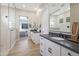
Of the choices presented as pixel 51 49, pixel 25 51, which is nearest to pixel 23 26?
pixel 25 51

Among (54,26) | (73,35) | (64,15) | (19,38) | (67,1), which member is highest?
(67,1)

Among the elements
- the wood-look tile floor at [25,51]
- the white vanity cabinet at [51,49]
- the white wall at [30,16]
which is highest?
the white wall at [30,16]

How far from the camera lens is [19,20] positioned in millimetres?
5156

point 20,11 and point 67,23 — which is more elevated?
point 20,11

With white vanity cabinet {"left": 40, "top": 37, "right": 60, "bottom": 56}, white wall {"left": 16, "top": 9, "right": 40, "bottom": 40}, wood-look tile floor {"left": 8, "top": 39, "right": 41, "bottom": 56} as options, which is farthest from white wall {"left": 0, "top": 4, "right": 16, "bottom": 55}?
white wall {"left": 16, "top": 9, "right": 40, "bottom": 40}

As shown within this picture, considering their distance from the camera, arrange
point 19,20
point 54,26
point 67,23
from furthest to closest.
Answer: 1. point 19,20
2. point 54,26
3. point 67,23

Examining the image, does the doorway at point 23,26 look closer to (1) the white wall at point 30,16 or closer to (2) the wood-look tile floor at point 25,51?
(1) the white wall at point 30,16

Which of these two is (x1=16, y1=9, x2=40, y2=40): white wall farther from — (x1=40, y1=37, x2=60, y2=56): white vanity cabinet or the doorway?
(x1=40, y1=37, x2=60, y2=56): white vanity cabinet

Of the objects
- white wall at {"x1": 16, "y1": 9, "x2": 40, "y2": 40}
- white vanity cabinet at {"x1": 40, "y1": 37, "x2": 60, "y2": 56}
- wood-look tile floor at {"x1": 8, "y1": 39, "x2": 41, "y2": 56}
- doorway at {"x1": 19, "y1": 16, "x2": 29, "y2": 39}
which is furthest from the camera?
white wall at {"x1": 16, "y1": 9, "x2": 40, "y2": 40}

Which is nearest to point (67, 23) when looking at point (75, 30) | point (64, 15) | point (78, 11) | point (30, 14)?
point (64, 15)

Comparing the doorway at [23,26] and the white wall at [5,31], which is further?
the doorway at [23,26]

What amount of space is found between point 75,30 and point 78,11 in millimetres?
446

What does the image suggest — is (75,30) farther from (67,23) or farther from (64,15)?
(64,15)

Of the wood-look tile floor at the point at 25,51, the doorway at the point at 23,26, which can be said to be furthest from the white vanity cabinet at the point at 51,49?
the doorway at the point at 23,26
